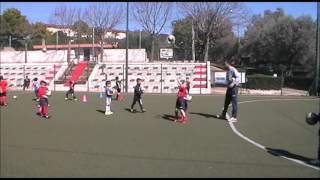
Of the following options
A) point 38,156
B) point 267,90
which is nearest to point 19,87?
point 267,90

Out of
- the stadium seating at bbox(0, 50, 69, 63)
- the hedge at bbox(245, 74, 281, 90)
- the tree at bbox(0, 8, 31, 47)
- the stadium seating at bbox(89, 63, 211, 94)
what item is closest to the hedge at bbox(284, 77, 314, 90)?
the hedge at bbox(245, 74, 281, 90)

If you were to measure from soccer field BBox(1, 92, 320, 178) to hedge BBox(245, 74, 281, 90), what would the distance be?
2956 cm

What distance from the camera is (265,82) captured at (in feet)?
158

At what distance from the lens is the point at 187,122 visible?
656 inches

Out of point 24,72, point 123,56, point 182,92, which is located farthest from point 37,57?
point 182,92

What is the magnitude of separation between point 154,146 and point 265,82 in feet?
124

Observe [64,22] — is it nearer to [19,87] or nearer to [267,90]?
[19,87]

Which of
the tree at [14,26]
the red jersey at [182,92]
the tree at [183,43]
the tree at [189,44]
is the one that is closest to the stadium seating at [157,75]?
→ the red jersey at [182,92]

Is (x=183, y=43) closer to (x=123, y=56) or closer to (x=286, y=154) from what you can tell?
(x=123, y=56)

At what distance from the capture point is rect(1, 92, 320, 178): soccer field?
8.74 m

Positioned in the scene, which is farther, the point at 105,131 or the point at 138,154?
the point at 105,131

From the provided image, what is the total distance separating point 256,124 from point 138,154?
6.56 m

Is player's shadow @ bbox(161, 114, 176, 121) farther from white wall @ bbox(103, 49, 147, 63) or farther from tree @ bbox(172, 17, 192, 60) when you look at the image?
tree @ bbox(172, 17, 192, 60)

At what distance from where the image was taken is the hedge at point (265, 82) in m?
47.7
